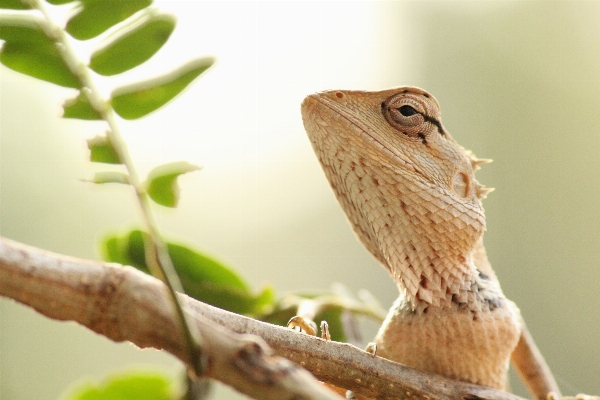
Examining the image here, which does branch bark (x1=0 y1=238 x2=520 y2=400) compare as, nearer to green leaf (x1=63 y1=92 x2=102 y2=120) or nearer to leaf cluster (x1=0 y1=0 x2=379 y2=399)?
leaf cluster (x1=0 y1=0 x2=379 y2=399)

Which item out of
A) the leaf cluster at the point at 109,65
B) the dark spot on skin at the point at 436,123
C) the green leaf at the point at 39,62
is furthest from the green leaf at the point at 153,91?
the dark spot on skin at the point at 436,123

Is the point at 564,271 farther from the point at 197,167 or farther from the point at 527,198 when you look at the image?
the point at 197,167

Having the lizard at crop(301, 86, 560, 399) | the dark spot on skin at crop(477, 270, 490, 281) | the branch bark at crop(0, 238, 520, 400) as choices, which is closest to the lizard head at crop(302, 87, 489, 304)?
the lizard at crop(301, 86, 560, 399)

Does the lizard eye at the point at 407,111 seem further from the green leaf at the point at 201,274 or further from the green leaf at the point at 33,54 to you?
the green leaf at the point at 33,54

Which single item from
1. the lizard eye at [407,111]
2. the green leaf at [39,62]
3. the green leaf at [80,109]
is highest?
the green leaf at [39,62]

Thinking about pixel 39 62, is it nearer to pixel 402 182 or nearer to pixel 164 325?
pixel 164 325

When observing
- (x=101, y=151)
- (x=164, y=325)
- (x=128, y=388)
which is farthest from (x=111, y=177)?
(x=128, y=388)

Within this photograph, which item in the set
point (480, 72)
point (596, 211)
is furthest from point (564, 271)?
point (480, 72)
